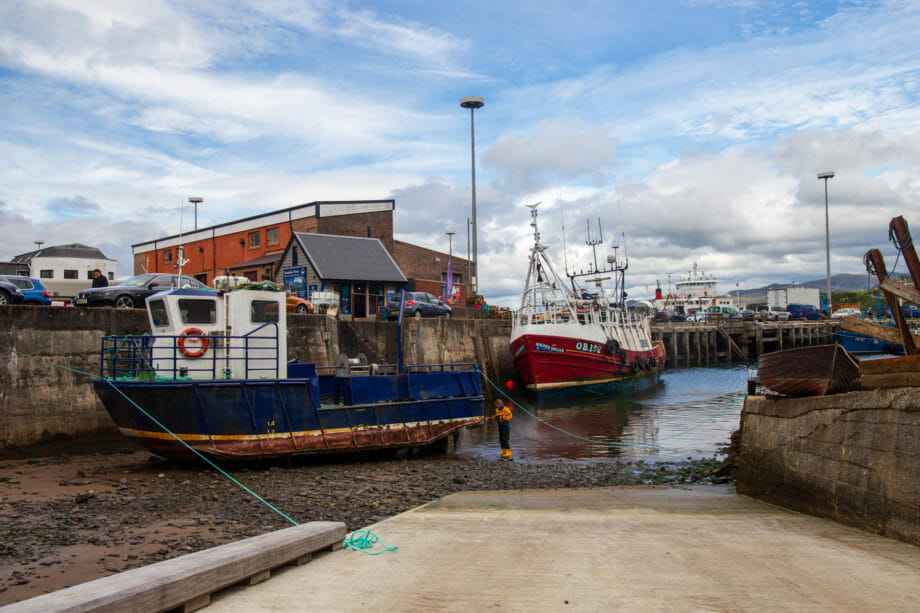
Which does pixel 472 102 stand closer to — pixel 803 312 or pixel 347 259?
pixel 347 259

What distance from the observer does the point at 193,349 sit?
12781mm

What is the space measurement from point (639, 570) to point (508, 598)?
4.44 feet

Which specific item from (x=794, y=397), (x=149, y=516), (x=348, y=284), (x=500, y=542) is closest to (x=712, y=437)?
(x=794, y=397)

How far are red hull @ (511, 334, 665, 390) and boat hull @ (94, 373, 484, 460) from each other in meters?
15.9

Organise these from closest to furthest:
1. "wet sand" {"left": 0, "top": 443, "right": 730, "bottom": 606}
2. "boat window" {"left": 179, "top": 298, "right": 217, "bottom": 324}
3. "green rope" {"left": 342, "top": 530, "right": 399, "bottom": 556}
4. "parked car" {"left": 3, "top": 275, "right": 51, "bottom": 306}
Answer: "green rope" {"left": 342, "top": 530, "right": 399, "bottom": 556} < "wet sand" {"left": 0, "top": 443, "right": 730, "bottom": 606} < "boat window" {"left": 179, "top": 298, "right": 217, "bottom": 324} < "parked car" {"left": 3, "top": 275, "right": 51, "bottom": 306}

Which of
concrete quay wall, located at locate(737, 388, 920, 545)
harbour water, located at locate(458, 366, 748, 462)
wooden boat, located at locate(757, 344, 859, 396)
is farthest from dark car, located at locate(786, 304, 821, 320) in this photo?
wooden boat, located at locate(757, 344, 859, 396)

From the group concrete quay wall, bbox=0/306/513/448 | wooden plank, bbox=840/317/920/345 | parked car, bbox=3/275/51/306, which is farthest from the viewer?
parked car, bbox=3/275/51/306

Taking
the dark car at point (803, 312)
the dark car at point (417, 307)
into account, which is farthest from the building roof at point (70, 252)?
the dark car at point (803, 312)

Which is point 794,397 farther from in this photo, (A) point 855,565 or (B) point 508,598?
(B) point 508,598

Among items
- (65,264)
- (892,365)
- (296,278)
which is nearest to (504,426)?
(892,365)

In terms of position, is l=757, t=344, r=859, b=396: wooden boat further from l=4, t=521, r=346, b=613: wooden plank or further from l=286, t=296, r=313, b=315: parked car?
l=286, t=296, r=313, b=315: parked car

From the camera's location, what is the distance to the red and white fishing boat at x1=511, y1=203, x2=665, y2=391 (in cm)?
3025

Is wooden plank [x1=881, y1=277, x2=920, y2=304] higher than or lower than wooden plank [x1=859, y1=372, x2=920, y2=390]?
higher

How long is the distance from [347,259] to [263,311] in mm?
24007
